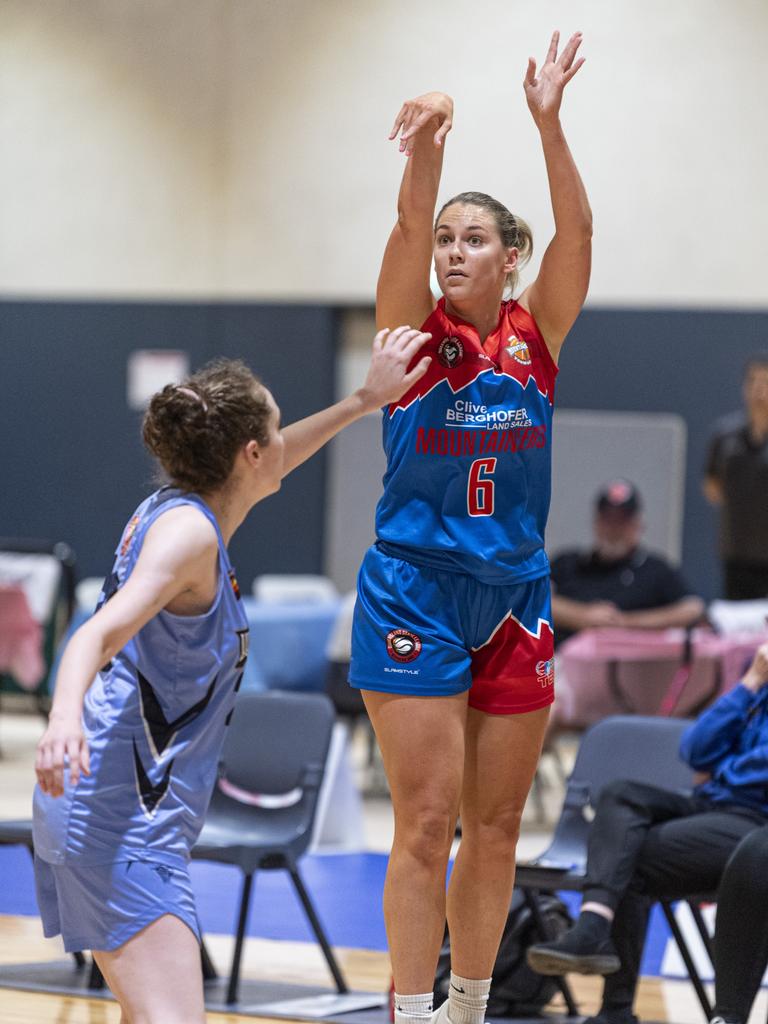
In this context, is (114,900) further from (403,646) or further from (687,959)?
(687,959)

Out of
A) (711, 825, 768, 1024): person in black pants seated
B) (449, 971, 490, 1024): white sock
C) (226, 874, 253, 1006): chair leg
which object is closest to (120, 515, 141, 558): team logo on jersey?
(449, 971, 490, 1024): white sock

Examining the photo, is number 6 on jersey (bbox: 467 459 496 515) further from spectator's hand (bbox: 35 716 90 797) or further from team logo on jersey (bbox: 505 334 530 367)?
spectator's hand (bbox: 35 716 90 797)

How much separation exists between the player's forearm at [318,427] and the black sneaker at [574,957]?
56.6 inches

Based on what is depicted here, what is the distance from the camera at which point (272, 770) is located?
491cm

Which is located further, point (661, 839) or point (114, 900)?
point (661, 839)

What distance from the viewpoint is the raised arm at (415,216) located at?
3072mm

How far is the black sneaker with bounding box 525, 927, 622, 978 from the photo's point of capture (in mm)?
3643

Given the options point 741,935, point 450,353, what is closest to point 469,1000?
point 741,935

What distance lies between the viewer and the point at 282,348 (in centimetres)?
1058

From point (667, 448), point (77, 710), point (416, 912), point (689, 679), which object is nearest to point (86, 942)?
point (77, 710)

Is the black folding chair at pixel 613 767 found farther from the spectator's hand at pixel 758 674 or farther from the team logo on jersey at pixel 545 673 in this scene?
the team logo on jersey at pixel 545 673

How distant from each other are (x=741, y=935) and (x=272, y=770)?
1749 millimetres

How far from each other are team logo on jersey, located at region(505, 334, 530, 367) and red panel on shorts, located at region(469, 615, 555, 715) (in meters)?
0.51

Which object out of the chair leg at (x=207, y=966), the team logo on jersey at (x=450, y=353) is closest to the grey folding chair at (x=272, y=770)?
the chair leg at (x=207, y=966)
